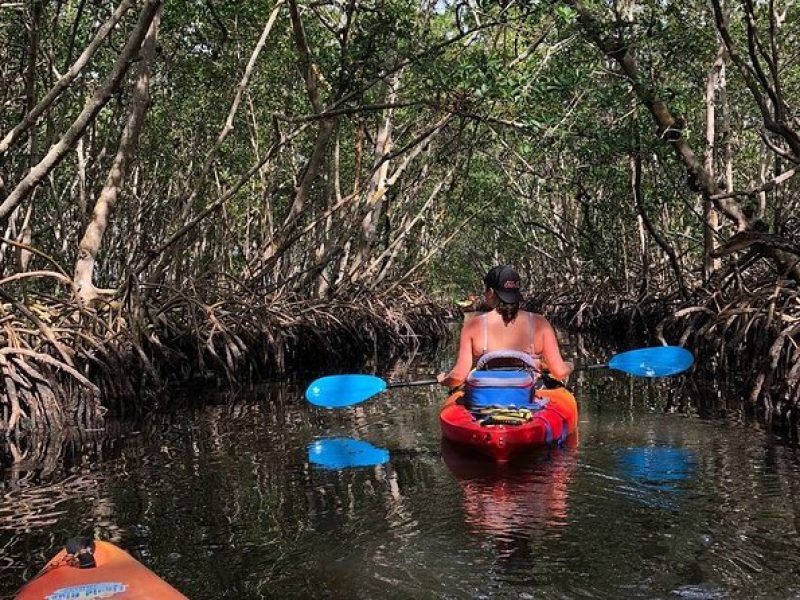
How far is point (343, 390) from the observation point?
6258mm

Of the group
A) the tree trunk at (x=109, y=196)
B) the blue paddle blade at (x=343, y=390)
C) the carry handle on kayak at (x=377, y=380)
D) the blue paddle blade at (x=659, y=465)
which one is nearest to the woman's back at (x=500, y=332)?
the carry handle on kayak at (x=377, y=380)

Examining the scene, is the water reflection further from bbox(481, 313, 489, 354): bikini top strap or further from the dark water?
bbox(481, 313, 489, 354): bikini top strap

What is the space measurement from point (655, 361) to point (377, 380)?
A: 2091 millimetres

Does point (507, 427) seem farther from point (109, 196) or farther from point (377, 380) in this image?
point (109, 196)

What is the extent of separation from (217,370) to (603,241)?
988cm

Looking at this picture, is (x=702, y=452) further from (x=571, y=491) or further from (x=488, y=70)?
(x=488, y=70)

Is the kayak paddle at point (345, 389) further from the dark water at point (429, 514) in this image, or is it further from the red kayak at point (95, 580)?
the red kayak at point (95, 580)

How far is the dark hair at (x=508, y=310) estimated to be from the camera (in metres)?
5.07

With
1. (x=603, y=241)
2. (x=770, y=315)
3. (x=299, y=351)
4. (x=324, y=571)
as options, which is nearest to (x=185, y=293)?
(x=299, y=351)

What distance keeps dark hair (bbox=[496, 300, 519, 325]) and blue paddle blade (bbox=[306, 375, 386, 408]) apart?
1.32m

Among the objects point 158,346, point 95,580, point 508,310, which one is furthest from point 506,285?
point 158,346

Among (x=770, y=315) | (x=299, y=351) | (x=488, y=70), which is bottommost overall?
(x=299, y=351)

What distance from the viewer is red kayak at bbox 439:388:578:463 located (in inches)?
185

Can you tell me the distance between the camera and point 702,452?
17.4ft
